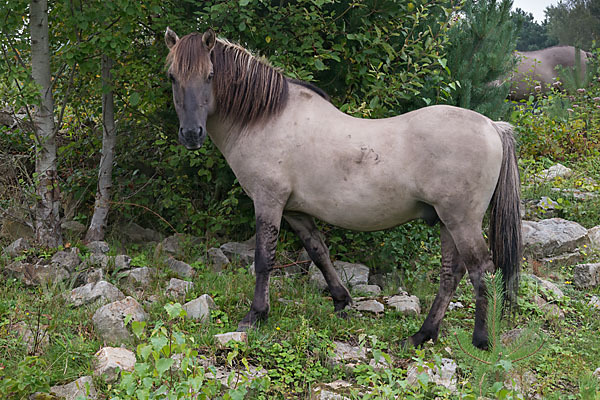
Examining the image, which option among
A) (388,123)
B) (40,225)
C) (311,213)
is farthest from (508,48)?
(40,225)

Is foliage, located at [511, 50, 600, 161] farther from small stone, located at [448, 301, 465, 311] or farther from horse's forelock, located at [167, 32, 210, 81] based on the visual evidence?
horse's forelock, located at [167, 32, 210, 81]

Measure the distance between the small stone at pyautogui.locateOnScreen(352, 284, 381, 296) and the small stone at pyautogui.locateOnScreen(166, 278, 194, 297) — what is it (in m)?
1.57

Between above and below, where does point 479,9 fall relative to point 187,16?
above

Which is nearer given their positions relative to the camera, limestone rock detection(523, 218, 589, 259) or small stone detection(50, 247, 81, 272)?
small stone detection(50, 247, 81, 272)

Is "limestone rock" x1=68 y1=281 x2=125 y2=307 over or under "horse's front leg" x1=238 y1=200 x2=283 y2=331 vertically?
Result: under

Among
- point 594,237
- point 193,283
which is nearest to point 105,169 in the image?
point 193,283

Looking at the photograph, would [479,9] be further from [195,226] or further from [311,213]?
[195,226]

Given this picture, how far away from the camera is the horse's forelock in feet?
12.6

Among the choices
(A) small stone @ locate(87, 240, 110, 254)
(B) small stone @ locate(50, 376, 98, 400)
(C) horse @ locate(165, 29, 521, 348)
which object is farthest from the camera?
(A) small stone @ locate(87, 240, 110, 254)

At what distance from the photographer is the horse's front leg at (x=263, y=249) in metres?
4.12

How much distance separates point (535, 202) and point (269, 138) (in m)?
4.58

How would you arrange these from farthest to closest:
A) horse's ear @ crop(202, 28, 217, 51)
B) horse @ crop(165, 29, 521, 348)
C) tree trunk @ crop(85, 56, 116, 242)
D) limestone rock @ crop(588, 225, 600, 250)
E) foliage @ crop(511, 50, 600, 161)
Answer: foliage @ crop(511, 50, 600, 161), limestone rock @ crop(588, 225, 600, 250), tree trunk @ crop(85, 56, 116, 242), horse's ear @ crop(202, 28, 217, 51), horse @ crop(165, 29, 521, 348)

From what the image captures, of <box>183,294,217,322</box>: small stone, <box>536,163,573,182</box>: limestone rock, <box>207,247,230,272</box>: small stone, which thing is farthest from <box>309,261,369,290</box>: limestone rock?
<box>536,163,573,182</box>: limestone rock

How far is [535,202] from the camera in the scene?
23.5 ft
